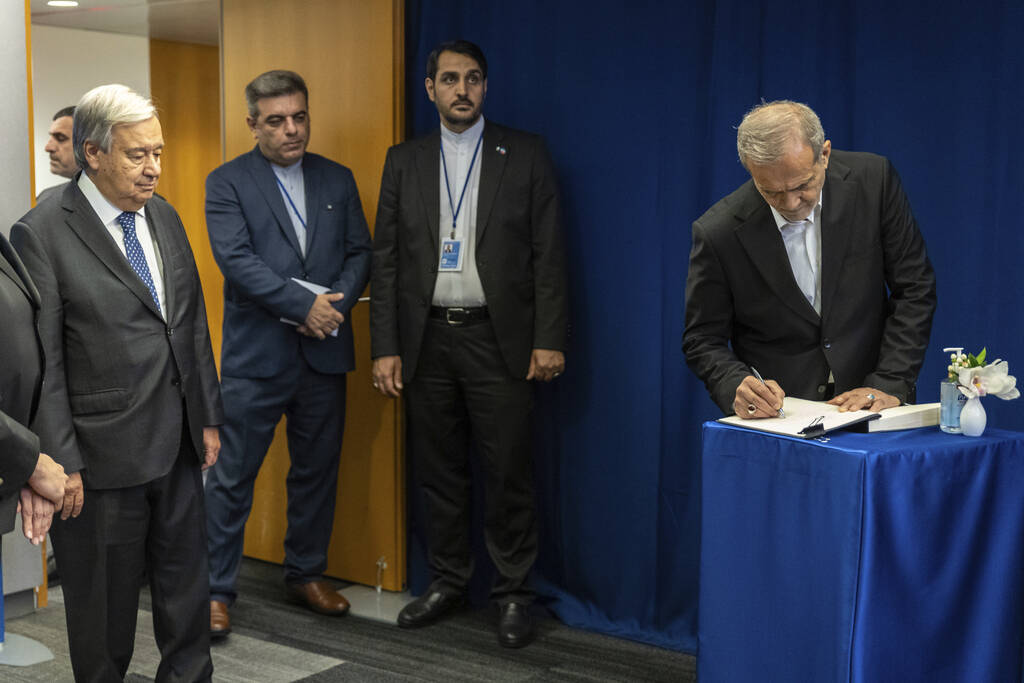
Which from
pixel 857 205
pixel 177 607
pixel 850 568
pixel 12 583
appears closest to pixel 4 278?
pixel 177 607

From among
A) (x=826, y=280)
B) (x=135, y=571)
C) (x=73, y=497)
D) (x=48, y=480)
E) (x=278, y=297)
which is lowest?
(x=135, y=571)

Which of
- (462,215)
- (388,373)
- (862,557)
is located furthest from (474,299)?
(862,557)

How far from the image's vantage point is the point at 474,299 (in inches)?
157

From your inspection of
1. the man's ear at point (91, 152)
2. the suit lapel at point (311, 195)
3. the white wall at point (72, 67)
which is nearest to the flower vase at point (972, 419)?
the man's ear at point (91, 152)

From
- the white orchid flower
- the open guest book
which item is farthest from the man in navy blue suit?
the white orchid flower

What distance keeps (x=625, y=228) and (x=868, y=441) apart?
5.63 ft

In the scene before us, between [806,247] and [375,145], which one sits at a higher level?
[375,145]

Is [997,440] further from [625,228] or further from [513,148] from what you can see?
[513,148]

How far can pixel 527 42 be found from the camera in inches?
164

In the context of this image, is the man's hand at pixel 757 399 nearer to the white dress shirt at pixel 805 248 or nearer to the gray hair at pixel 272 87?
the white dress shirt at pixel 805 248

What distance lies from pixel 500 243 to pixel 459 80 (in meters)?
0.57

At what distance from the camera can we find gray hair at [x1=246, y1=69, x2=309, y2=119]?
4062mm

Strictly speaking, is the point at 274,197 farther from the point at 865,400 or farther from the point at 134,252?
the point at 865,400

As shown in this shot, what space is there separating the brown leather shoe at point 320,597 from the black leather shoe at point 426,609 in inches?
9.1
